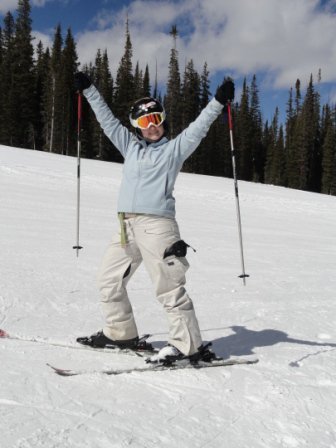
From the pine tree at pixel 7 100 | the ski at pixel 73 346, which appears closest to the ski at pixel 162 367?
the ski at pixel 73 346

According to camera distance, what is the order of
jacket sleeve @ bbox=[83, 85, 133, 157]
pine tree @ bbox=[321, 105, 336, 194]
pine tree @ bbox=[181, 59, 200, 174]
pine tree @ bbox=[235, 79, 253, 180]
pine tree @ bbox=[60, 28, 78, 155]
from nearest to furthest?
1. jacket sleeve @ bbox=[83, 85, 133, 157]
2. pine tree @ bbox=[60, 28, 78, 155]
3. pine tree @ bbox=[181, 59, 200, 174]
4. pine tree @ bbox=[321, 105, 336, 194]
5. pine tree @ bbox=[235, 79, 253, 180]

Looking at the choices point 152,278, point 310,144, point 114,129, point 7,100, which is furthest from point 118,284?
point 310,144

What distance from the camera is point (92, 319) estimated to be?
15.6 ft

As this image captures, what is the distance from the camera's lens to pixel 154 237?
11.5ft

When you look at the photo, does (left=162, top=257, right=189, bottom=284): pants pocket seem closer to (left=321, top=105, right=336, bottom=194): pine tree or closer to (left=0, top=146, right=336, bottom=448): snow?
(left=0, top=146, right=336, bottom=448): snow

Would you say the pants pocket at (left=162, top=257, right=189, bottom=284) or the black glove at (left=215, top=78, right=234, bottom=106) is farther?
the black glove at (left=215, top=78, right=234, bottom=106)

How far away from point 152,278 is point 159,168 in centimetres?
89

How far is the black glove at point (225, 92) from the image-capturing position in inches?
145

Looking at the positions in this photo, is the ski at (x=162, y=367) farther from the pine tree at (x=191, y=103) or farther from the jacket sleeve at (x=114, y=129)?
the pine tree at (x=191, y=103)

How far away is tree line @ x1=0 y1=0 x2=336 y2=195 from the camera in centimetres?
4972

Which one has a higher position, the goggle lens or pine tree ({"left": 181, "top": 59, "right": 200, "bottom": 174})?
pine tree ({"left": 181, "top": 59, "right": 200, "bottom": 174})

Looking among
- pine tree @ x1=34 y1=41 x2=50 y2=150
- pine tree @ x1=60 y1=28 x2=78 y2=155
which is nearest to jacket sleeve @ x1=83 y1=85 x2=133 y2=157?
pine tree @ x1=60 y1=28 x2=78 y2=155

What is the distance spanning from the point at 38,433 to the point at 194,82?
199 ft

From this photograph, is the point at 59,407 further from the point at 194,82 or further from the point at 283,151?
the point at 283,151
